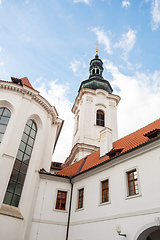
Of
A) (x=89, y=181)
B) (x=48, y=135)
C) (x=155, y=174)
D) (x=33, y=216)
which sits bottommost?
(x=33, y=216)

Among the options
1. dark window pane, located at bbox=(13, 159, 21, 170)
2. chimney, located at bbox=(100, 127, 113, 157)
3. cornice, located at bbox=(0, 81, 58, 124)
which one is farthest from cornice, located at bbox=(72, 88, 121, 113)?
dark window pane, located at bbox=(13, 159, 21, 170)

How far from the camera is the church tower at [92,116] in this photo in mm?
26484

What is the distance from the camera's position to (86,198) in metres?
13.5

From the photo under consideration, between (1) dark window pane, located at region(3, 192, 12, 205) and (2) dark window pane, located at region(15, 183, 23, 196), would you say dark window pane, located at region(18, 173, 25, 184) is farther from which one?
(1) dark window pane, located at region(3, 192, 12, 205)

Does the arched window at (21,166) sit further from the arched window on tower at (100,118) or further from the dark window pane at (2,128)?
the arched window on tower at (100,118)

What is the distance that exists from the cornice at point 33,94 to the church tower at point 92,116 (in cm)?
850

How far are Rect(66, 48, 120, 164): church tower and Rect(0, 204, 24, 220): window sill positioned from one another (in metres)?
12.7

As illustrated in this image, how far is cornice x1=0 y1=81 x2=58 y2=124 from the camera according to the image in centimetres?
1602

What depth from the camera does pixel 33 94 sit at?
16656 millimetres

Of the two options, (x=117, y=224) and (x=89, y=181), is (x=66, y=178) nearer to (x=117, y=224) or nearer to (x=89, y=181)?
(x=89, y=181)

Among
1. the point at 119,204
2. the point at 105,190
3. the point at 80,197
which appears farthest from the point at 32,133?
the point at 119,204

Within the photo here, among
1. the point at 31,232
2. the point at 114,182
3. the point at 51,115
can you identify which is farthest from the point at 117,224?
the point at 51,115

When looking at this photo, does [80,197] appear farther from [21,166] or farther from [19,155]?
[19,155]

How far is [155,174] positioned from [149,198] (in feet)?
3.62
